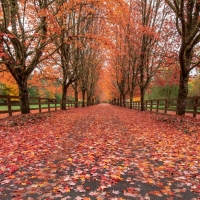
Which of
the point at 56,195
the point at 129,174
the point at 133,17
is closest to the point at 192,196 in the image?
the point at 129,174

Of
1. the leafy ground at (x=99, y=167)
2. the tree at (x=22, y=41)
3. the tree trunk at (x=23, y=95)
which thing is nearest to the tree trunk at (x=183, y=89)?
the leafy ground at (x=99, y=167)

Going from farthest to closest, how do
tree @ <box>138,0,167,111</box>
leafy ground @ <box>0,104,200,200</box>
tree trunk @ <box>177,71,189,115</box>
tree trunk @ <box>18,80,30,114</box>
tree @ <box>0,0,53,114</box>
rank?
tree @ <box>138,0,167,111</box>
tree trunk @ <box>18,80,30,114</box>
tree trunk @ <box>177,71,189,115</box>
tree @ <box>0,0,53,114</box>
leafy ground @ <box>0,104,200,200</box>

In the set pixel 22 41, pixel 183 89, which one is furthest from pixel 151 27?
pixel 22 41

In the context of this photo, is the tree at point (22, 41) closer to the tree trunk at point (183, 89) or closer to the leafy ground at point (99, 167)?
the leafy ground at point (99, 167)

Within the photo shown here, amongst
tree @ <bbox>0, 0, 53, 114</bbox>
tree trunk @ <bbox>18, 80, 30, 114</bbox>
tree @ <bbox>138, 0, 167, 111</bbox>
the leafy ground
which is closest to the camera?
the leafy ground

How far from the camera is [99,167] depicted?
379 centimetres

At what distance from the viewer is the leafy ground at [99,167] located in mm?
2836

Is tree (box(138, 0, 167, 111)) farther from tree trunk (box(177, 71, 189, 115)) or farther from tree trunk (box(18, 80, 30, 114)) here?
tree trunk (box(18, 80, 30, 114))

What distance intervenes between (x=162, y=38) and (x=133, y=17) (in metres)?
5.22

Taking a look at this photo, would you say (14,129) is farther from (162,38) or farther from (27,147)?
(162,38)

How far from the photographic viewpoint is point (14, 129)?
7.62m

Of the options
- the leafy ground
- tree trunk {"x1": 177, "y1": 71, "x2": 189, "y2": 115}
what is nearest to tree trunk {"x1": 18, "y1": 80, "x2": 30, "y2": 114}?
the leafy ground

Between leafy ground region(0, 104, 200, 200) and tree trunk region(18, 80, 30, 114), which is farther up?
tree trunk region(18, 80, 30, 114)

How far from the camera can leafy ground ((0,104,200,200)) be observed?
284 cm
